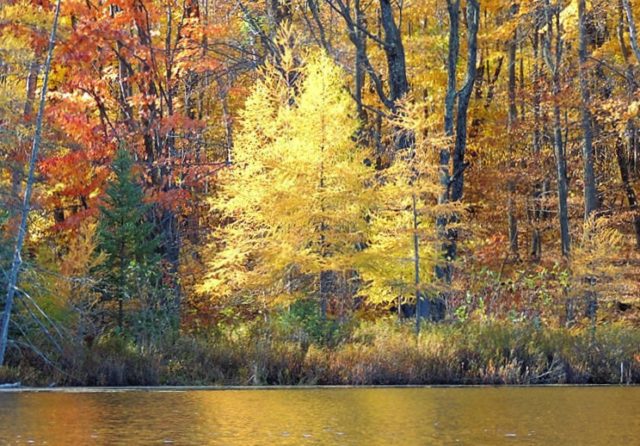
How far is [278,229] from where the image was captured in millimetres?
20500

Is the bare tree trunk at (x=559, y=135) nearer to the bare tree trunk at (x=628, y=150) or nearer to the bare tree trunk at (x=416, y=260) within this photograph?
the bare tree trunk at (x=628, y=150)

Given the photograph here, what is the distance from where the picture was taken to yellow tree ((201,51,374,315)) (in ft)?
63.9

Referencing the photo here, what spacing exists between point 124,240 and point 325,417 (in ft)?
33.3

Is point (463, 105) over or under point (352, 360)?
over

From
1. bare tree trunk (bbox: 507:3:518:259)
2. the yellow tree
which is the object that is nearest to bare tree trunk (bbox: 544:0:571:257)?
bare tree trunk (bbox: 507:3:518:259)

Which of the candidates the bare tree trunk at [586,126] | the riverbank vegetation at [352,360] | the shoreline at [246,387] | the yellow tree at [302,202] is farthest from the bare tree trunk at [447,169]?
the bare tree trunk at [586,126]

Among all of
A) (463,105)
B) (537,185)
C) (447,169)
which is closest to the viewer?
(447,169)

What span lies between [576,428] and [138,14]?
17584mm

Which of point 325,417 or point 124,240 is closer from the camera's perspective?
point 325,417

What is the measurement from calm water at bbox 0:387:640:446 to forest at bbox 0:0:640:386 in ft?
7.13

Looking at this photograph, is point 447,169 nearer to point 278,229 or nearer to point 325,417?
point 278,229

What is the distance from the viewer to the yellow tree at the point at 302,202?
63.9 ft

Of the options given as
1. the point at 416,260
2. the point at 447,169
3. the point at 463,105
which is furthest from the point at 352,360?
the point at 463,105

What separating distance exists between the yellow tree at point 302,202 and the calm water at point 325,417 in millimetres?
4574
